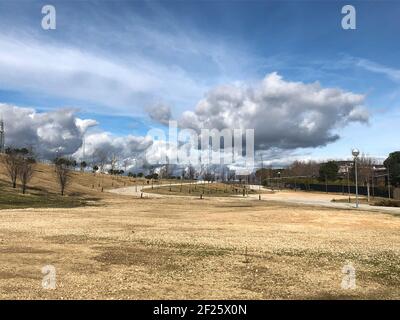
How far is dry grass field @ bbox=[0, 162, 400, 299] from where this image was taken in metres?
10.6

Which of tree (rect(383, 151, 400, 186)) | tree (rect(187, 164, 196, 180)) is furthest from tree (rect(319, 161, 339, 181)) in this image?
tree (rect(187, 164, 196, 180))

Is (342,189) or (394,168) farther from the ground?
(394,168)

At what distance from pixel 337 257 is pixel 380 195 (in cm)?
6784

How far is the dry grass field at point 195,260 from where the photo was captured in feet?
34.8

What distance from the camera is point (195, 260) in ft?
48.1

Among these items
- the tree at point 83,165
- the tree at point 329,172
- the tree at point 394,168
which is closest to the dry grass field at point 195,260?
the tree at point 394,168

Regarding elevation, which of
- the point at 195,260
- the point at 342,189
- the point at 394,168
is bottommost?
the point at 195,260

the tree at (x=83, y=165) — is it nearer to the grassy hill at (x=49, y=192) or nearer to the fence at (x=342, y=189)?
the grassy hill at (x=49, y=192)

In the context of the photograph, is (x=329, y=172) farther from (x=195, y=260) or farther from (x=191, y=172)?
(x=195, y=260)

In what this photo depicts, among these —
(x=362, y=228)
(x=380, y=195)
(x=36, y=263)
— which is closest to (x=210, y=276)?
(x=36, y=263)

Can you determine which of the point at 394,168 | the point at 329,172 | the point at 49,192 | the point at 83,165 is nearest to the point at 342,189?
the point at 394,168

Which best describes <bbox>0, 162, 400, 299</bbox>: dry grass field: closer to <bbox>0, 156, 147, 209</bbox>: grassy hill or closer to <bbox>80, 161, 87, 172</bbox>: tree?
<bbox>0, 156, 147, 209</bbox>: grassy hill

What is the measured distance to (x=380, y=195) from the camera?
78.2 metres
